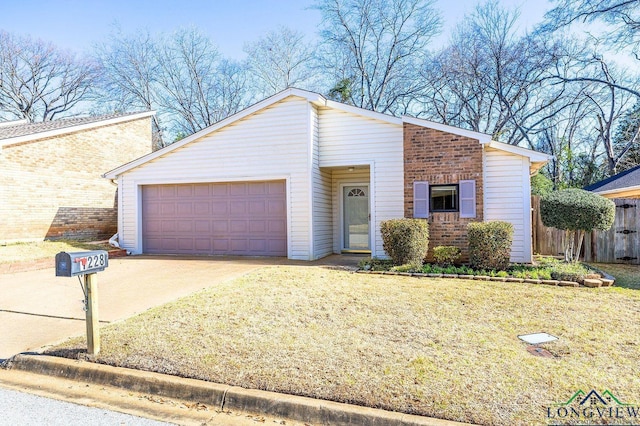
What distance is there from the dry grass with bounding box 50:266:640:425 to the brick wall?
3.05 metres

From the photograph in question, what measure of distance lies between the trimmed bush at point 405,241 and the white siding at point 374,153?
154 centimetres

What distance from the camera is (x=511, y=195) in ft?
30.6

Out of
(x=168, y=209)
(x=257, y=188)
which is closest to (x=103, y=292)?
(x=257, y=188)

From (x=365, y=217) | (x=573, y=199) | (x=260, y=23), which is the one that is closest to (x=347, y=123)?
(x=365, y=217)

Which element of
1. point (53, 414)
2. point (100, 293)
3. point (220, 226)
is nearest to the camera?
point (53, 414)

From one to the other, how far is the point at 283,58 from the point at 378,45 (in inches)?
243

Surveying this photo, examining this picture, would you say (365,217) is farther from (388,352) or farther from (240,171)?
(388,352)

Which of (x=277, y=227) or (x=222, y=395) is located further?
(x=277, y=227)

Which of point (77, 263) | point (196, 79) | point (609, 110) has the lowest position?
point (77, 263)

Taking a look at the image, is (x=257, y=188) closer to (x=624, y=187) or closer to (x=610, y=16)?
(x=624, y=187)

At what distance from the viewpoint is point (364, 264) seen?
29.0 ft

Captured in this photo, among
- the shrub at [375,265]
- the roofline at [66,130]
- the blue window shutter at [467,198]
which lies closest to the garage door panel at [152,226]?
the roofline at [66,130]

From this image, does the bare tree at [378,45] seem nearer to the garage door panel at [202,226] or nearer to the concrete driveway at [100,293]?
A: the garage door panel at [202,226]

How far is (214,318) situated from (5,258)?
25.1ft
